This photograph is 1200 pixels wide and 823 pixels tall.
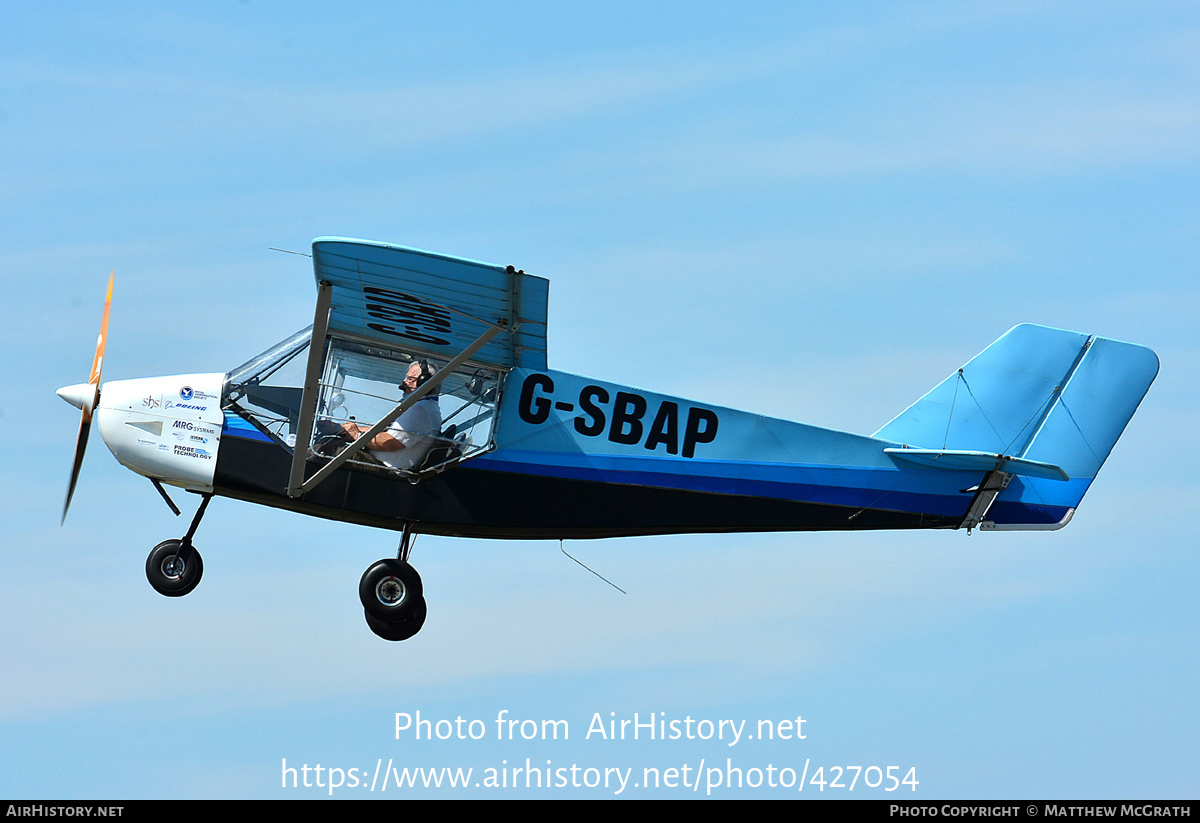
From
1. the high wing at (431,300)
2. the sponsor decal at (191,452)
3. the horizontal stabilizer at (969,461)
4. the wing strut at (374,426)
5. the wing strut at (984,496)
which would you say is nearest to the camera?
the high wing at (431,300)

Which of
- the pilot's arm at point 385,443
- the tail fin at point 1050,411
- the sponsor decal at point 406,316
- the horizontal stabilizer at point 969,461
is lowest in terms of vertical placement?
the pilot's arm at point 385,443

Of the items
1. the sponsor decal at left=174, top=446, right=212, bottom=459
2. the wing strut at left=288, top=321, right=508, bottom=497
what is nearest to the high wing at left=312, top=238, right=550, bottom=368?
the wing strut at left=288, top=321, right=508, bottom=497

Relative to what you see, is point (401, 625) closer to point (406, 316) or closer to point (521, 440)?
point (521, 440)

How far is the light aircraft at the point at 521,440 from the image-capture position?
11.1 metres

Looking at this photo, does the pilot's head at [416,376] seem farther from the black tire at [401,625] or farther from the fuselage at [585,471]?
the black tire at [401,625]

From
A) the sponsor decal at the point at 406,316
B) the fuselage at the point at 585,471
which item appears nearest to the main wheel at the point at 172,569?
the fuselage at the point at 585,471

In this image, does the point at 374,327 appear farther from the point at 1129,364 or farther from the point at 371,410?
the point at 1129,364

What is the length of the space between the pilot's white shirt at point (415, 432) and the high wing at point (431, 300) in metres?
0.49

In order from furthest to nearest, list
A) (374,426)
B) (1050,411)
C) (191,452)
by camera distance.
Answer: (1050,411)
(191,452)
(374,426)

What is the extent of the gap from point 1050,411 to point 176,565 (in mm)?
7992

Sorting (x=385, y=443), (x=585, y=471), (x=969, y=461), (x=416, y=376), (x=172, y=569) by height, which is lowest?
(x=172, y=569)

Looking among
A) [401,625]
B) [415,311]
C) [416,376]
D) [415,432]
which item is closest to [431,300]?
[415,311]

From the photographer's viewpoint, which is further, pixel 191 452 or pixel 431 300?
pixel 191 452

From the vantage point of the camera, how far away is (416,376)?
1133 centimetres
